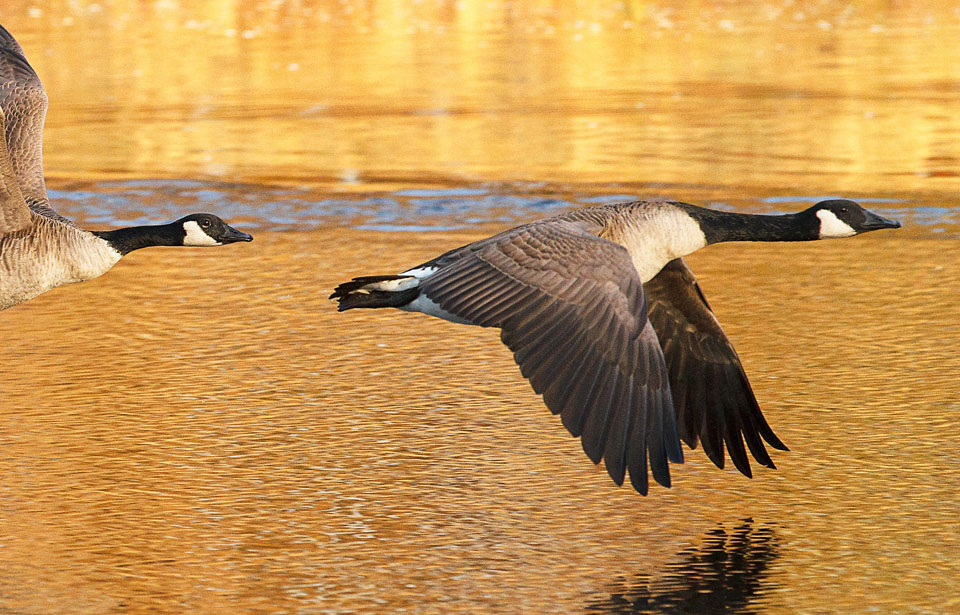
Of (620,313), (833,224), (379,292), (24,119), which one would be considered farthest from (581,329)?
(24,119)

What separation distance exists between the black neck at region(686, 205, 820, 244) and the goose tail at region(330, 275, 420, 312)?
109 cm

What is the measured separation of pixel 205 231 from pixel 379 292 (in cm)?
145

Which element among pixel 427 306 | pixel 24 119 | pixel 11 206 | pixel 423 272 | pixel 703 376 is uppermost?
pixel 24 119

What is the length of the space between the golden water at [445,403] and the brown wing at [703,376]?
12 centimetres

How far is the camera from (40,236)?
5.89 metres

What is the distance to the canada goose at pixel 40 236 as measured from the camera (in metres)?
5.82

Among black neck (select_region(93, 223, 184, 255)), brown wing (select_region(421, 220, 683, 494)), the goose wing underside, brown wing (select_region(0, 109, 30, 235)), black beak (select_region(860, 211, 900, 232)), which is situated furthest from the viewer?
the goose wing underside

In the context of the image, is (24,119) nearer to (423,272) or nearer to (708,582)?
(423,272)

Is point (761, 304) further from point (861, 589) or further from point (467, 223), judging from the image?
point (861, 589)

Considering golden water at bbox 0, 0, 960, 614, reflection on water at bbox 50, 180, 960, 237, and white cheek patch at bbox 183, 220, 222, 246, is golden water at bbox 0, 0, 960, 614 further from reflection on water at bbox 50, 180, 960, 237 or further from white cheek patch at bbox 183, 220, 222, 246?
white cheek patch at bbox 183, 220, 222, 246

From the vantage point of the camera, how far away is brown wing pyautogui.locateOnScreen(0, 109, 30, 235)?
5762 mm

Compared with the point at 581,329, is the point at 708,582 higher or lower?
lower

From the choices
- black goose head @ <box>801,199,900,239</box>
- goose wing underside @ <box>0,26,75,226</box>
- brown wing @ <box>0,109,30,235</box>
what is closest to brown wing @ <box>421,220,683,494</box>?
black goose head @ <box>801,199,900,239</box>

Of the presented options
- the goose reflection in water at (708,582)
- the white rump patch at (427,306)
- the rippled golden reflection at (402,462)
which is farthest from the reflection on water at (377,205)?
the goose reflection in water at (708,582)
